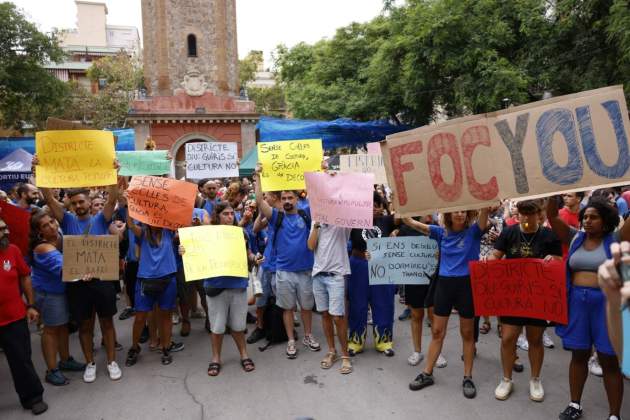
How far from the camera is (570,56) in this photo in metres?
11.7

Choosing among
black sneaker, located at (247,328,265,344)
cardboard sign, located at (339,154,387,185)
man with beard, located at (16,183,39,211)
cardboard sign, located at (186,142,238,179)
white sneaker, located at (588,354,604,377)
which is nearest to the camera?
white sneaker, located at (588,354,604,377)

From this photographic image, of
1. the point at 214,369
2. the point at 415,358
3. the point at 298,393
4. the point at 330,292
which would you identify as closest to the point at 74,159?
the point at 214,369

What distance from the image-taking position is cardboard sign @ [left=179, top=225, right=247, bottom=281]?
4.43 meters

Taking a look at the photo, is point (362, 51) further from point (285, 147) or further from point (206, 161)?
point (285, 147)

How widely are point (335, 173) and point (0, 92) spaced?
20483mm

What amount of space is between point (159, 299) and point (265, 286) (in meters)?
1.47

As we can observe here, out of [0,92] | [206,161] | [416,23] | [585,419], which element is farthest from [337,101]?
[585,419]

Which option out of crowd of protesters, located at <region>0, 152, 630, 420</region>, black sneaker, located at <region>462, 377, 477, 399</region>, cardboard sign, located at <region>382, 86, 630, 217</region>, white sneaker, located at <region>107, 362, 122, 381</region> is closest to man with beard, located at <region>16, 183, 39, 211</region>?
crowd of protesters, located at <region>0, 152, 630, 420</region>

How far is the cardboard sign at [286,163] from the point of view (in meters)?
5.00

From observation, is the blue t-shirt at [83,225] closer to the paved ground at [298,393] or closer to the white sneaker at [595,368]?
the paved ground at [298,393]

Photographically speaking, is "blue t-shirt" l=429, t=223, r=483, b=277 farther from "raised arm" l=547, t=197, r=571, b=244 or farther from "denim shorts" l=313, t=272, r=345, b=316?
"denim shorts" l=313, t=272, r=345, b=316

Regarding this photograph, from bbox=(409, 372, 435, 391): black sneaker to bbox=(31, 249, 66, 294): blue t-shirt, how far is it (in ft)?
11.7

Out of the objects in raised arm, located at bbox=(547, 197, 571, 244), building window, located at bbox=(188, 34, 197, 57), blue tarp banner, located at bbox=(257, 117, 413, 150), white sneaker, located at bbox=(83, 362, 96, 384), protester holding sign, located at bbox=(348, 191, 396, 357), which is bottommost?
white sneaker, located at bbox=(83, 362, 96, 384)

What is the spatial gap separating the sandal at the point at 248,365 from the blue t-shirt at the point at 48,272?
197cm
